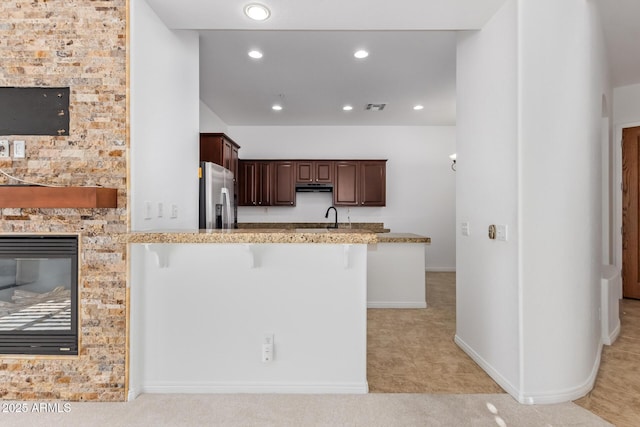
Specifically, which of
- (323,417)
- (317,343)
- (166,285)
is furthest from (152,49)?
(323,417)

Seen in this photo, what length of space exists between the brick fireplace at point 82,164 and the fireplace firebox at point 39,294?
55 millimetres

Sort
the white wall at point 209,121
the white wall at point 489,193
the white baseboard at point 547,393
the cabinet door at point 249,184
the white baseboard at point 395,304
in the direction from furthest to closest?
the cabinet door at point 249,184
the white wall at point 209,121
the white baseboard at point 395,304
the white wall at point 489,193
the white baseboard at point 547,393

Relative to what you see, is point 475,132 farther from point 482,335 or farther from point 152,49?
point 152,49

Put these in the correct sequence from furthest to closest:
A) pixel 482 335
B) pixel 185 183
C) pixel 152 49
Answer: pixel 185 183 → pixel 482 335 → pixel 152 49

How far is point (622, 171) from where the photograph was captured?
14.5 ft

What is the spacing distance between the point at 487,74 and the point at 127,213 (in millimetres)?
2716

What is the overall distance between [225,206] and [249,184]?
258 centimetres

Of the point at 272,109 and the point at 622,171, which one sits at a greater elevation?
the point at 272,109

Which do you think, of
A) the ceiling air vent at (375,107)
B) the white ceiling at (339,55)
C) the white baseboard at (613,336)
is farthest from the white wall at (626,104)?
the ceiling air vent at (375,107)

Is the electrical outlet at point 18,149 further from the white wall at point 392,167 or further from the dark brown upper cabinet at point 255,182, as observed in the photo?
the white wall at point 392,167

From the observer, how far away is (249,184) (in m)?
6.16

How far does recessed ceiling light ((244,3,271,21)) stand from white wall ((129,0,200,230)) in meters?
0.68

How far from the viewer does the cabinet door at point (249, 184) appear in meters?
6.15

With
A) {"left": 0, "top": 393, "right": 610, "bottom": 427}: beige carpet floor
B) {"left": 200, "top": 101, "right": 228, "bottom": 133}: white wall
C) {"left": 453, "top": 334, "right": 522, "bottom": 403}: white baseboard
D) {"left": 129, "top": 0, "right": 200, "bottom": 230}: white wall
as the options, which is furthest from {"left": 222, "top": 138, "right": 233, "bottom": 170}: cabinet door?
{"left": 453, "top": 334, "right": 522, "bottom": 403}: white baseboard
